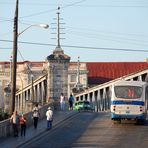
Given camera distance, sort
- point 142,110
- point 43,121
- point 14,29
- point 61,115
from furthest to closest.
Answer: point 61,115 < point 43,121 < point 142,110 < point 14,29

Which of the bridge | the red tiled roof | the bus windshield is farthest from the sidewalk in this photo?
the red tiled roof

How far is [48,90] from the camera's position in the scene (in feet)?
203

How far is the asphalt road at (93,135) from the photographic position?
3033 cm

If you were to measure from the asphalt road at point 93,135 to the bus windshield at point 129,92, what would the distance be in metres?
1.81

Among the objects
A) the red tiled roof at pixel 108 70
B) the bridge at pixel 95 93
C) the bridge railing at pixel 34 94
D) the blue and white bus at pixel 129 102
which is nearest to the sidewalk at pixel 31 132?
the blue and white bus at pixel 129 102

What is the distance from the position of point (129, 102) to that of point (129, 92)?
0.61m

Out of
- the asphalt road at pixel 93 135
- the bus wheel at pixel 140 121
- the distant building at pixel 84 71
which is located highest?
A: the distant building at pixel 84 71

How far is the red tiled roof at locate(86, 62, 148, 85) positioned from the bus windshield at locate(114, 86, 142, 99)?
8020cm

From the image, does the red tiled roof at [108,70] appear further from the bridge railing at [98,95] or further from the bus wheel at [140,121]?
the bus wheel at [140,121]

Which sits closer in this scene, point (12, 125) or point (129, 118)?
point (12, 125)

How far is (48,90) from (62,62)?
2.90 meters

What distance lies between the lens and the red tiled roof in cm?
12200

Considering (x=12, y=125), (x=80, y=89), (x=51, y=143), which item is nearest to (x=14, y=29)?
(x=12, y=125)

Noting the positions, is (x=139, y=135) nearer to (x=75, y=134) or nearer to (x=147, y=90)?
(x=75, y=134)
